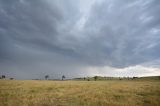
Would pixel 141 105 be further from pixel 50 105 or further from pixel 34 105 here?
pixel 34 105

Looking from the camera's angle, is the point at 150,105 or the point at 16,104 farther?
the point at 150,105

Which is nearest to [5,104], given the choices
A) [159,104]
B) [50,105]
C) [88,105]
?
[50,105]

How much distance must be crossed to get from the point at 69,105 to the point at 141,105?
833 centimetres

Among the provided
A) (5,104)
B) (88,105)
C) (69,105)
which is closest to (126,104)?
(88,105)

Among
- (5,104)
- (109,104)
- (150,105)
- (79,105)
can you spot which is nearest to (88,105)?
(79,105)

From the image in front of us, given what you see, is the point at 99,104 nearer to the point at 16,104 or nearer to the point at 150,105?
the point at 150,105

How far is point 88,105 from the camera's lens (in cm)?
1872

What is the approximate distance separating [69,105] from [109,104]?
4.56 metres

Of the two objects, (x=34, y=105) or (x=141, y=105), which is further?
(x=141, y=105)

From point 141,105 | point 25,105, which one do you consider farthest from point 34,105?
point 141,105

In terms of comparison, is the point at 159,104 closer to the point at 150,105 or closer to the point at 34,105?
the point at 150,105

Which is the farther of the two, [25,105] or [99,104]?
[99,104]

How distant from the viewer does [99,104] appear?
19.3 meters

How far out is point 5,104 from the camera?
59.8ft
